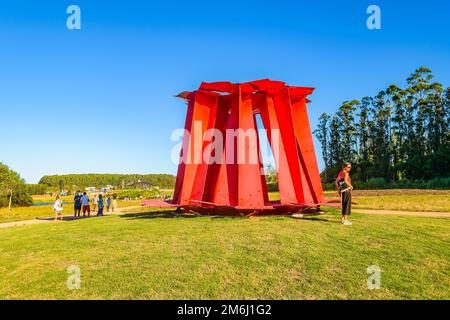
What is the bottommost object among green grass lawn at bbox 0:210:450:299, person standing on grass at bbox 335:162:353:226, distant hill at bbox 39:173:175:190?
distant hill at bbox 39:173:175:190

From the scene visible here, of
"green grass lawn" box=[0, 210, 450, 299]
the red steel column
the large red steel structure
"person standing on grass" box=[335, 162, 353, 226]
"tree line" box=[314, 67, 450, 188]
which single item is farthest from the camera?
"tree line" box=[314, 67, 450, 188]

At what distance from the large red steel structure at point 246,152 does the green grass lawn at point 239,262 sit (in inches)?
112

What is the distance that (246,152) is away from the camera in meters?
12.8

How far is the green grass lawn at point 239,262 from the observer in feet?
16.1

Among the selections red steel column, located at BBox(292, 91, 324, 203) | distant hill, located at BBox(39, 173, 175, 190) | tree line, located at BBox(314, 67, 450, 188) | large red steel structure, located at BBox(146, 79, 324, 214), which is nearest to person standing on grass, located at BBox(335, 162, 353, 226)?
large red steel structure, located at BBox(146, 79, 324, 214)

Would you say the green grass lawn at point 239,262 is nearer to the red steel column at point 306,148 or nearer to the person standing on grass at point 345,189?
the person standing on grass at point 345,189

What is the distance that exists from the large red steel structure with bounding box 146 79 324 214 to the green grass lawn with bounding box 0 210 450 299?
9.36 ft

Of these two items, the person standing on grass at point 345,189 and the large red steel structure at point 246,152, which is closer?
the person standing on grass at point 345,189

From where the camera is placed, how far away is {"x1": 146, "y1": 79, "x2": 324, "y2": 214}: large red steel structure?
12.6 m

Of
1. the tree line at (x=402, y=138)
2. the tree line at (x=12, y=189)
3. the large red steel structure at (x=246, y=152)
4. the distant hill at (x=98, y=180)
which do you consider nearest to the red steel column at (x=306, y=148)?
the large red steel structure at (x=246, y=152)

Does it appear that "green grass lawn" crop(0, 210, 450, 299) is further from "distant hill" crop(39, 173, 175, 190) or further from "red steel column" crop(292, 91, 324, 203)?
"distant hill" crop(39, 173, 175, 190)
